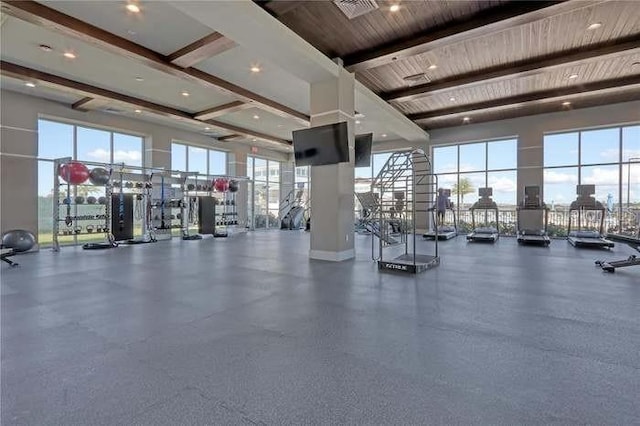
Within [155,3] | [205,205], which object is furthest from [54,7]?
[205,205]

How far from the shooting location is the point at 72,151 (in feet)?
31.2

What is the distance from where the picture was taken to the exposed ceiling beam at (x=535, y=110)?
9.16 m

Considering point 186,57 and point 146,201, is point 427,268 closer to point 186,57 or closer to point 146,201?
point 186,57

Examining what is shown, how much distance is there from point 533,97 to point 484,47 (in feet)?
13.1

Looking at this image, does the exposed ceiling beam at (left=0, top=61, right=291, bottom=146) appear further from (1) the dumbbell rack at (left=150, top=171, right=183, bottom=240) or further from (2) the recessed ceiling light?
(2) the recessed ceiling light

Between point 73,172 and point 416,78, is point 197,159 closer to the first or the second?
point 73,172

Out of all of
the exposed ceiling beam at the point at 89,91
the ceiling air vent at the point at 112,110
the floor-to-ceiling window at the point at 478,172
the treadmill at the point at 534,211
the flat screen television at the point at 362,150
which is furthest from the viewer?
the floor-to-ceiling window at the point at 478,172

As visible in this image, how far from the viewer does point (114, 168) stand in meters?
10.0

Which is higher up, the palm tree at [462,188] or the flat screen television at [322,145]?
the flat screen television at [322,145]

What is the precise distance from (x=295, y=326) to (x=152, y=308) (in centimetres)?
168

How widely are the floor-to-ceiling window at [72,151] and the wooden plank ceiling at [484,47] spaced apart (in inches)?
318

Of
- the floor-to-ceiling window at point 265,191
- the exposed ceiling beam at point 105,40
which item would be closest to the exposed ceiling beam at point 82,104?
the exposed ceiling beam at point 105,40

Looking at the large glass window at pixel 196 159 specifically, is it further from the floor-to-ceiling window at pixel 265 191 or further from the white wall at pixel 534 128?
the white wall at pixel 534 128

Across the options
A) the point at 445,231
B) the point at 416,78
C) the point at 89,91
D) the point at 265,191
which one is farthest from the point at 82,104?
the point at 445,231
